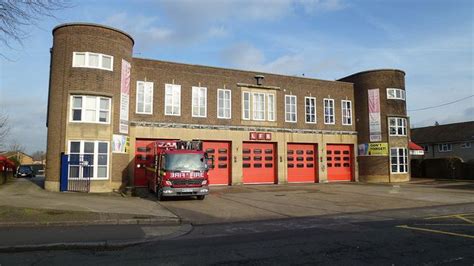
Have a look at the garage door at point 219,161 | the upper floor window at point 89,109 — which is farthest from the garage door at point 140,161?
the garage door at point 219,161

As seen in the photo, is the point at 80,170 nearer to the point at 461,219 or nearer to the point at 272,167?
the point at 272,167

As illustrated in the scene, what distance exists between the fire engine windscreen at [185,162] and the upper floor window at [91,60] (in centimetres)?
797

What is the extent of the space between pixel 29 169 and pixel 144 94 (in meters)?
35.1

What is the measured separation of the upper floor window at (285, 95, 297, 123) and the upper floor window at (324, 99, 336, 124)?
2980 mm

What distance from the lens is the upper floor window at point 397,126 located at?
106 ft

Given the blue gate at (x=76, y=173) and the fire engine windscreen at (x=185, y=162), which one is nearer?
the fire engine windscreen at (x=185, y=162)

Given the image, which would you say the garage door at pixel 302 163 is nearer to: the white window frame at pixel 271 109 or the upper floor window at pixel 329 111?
the upper floor window at pixel 329 111

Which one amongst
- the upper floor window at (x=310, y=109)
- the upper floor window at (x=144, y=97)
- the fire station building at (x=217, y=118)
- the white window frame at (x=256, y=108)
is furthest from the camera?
the upper floor window at (x=310, y=109)

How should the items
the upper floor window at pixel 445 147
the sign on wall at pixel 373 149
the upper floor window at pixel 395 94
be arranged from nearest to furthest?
the sign on wall at pixel 373 149 → the upper floor window at pixel 395 94 → the upper floor window at pixel 445 147

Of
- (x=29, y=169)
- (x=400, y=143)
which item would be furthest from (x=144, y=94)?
(x=29, y=169)

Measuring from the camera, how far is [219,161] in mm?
27969

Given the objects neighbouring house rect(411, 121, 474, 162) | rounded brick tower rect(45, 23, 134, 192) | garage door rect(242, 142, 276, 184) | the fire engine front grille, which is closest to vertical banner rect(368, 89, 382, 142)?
garage door rect(242, 142, 276, 184)

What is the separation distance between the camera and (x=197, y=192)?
18.2m

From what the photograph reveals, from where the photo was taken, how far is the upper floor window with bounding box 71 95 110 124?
22.1m
